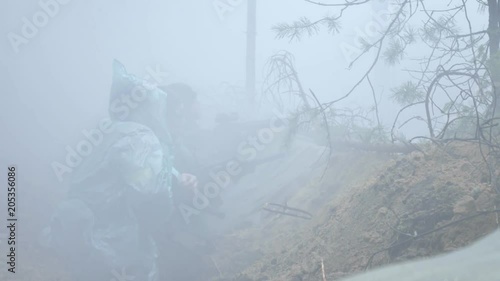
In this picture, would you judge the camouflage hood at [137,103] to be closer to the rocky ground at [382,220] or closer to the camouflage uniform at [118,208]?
the camouflage uniform at [118,208]

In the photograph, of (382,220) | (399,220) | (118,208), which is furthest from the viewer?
(118,208)

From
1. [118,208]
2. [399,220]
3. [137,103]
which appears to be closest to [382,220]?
[399,220]

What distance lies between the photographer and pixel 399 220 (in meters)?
2.67

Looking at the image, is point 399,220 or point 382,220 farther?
point 382,220

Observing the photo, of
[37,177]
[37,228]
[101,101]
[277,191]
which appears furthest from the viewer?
[101,101]

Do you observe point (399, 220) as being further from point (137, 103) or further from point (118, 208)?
point (137, 103)

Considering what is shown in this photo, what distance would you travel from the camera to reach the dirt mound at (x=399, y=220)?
2.34 metres

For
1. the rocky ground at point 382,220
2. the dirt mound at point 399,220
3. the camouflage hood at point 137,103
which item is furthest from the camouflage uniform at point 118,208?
the dirt mound at point 399,220

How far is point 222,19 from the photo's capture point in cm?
1995

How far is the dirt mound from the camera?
2.34 metres

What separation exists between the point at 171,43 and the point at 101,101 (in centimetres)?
584

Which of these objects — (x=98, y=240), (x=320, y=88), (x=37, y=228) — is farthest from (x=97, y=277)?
(x=320, y=88)

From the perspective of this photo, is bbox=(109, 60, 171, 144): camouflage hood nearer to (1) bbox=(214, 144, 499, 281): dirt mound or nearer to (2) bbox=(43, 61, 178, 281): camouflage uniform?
(2) bbox=(43, 61, 178, 281): camouflage uniform

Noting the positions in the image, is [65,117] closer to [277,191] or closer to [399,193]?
[277,191]
